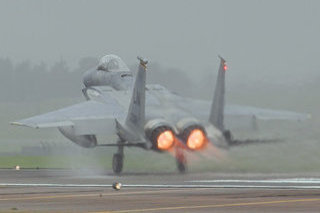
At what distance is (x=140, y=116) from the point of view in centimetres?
5281

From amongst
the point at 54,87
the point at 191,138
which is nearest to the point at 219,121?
the point at 191,138

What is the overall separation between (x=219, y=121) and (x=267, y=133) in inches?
97.9

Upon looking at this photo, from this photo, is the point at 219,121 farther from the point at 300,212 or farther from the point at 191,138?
the point at 300,212

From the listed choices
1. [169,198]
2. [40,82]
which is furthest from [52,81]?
[169,198]

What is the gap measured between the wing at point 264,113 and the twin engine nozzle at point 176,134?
11.4 feet

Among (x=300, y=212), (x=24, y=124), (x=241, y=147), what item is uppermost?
(x=24, y=124)

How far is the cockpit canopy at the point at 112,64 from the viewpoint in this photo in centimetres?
6135

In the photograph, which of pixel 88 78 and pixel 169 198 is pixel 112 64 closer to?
pixel 88 78

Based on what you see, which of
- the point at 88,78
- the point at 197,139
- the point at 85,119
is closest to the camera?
the point at 197,139

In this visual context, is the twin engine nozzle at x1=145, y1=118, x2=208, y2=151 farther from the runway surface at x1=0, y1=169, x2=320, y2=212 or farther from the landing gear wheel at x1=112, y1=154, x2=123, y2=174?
the runway surface at x1=0, y1=169, x2=320, y2=212

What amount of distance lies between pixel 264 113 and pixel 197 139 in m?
4.29

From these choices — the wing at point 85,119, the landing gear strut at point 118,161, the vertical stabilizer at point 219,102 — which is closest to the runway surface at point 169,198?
the vertical stabilizer at point 219,102

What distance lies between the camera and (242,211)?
2630 cm

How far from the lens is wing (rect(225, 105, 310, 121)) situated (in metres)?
48.5
